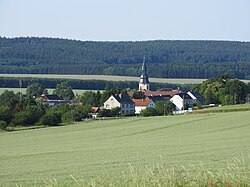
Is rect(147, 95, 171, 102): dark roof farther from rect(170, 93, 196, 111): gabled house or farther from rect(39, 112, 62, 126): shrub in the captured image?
rect(39, 112, 62, 126): shrub

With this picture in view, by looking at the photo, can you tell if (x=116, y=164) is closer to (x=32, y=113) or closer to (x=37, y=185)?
(x=37, y=185)

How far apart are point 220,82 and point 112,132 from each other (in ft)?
200

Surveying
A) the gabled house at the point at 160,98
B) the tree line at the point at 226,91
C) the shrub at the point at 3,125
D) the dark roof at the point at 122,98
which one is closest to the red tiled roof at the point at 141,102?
the dark roof at the point at 122,98

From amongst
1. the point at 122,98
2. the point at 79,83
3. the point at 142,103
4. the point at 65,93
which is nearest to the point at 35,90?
the point at 65,93

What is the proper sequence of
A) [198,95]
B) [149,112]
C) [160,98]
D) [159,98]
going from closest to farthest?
[149,112] < [198,95] < [159,98] < [160,98]

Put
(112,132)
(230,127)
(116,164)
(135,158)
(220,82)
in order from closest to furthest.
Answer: (116,164)
(135,158)
(230,127)
(112,132)
(220,82)

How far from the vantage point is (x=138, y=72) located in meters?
192

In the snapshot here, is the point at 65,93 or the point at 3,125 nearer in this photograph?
the point at 3,125

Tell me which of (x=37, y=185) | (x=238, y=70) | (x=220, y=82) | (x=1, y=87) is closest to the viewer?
(x=37, y=185)

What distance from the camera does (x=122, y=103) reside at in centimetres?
9300

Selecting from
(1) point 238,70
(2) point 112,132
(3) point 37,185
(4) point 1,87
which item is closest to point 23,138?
(2) point 112,132

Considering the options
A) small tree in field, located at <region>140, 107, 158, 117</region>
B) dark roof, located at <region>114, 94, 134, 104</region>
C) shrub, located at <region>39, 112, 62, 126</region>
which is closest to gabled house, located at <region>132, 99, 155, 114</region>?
dark roof, located at <region>114, 94, 134, 104</region>

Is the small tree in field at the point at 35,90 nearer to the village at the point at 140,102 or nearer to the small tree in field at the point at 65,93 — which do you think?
the small tree in field at the point at 65,93

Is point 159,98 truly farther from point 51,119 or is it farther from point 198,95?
point 51,119
